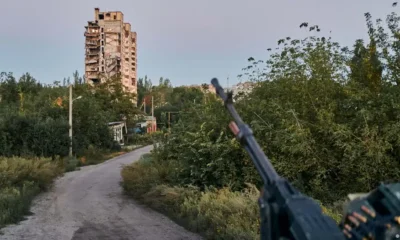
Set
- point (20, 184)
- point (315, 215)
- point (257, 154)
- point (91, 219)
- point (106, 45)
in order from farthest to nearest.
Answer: point (106, 45)
point (20, 184)
point (91, 219)
point (257, 154)
point (315, 215)

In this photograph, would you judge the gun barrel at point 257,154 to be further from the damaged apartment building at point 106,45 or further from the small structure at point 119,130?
the damaged apartment building at point 106,45

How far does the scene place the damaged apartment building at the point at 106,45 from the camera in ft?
246

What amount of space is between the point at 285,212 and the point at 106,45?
7588cm

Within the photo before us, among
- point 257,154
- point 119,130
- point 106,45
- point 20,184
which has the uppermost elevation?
point 106,45

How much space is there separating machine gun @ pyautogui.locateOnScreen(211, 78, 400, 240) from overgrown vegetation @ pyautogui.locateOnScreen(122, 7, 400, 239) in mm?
7511

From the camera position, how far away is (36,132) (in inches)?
1222

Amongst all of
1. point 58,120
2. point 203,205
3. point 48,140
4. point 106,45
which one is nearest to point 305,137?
point 203,205

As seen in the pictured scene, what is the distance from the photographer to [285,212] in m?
2.11

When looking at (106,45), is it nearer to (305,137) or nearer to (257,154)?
(305,137)

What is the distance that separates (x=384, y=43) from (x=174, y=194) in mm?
7608

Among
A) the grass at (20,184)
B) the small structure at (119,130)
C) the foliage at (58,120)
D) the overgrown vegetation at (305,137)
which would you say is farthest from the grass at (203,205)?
the small structure at (119,130)

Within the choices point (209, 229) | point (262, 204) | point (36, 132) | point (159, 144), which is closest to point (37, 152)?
point (36, 132)

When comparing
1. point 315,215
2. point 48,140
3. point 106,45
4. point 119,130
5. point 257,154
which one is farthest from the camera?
point 106,45

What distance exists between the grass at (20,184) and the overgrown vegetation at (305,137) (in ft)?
14.4
